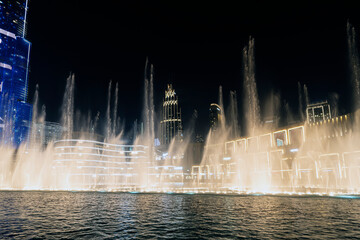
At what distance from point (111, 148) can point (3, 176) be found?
138 feet

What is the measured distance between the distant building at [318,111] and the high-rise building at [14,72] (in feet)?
585

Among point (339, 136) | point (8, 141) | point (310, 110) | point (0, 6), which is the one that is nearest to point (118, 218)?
point (339, 136)

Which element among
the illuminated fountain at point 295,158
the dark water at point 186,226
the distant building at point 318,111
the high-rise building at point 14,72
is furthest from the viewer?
the distant building at point 318,111

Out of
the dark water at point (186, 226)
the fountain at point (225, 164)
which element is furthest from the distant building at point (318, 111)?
the dark water at point (186, 226)

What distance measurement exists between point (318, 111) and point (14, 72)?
190650 millimetres

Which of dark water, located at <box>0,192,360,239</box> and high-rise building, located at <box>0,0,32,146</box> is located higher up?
high-rise building, located at <box>0,0,32,146</box>

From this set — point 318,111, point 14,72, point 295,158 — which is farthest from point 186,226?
point 318,111

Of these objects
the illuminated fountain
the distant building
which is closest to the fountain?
the illuminated fountain

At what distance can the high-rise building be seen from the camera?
383ft

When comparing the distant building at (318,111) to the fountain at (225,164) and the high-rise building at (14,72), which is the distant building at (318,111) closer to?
the fountain at (225,164)

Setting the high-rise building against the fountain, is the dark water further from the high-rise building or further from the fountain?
the high-rise building

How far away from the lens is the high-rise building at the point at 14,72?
383 ft

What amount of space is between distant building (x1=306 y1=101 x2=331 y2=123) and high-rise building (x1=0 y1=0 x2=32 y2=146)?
178 metres

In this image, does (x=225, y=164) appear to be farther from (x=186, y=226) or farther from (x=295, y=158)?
(x=186, y=226)
